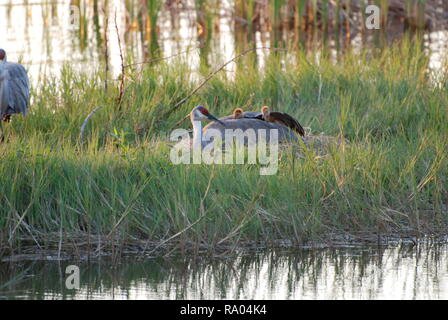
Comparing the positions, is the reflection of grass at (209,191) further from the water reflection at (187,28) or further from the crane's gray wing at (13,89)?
the water reflection at (187,28)

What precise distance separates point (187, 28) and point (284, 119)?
9.64 m

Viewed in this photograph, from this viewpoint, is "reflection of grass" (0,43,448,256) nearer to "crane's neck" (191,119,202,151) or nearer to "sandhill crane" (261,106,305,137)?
"crane's neck" (191,119,202,151)

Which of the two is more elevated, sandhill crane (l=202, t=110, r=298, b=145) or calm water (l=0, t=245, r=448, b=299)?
sandhill crane (l=202, t=110, r=298, b=145)

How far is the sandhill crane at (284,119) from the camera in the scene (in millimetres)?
7793

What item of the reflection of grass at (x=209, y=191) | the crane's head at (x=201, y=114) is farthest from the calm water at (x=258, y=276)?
the crane's head at (x=201, y=114)

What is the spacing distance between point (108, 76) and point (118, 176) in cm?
305

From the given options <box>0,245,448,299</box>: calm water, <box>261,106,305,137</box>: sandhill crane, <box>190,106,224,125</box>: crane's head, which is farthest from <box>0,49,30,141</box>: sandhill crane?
<box>0,245,448,299</box>: calm water

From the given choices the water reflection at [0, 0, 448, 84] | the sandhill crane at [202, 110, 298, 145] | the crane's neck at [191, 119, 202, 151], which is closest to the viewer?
the crane's neck at [191, 119, 202, 151]

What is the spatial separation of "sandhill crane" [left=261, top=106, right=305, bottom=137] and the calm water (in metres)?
1.95

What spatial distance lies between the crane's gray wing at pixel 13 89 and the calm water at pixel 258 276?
2616 mm

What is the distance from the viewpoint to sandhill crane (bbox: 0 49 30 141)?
316 inches

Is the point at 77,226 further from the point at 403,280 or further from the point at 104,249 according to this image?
the point at 403,280

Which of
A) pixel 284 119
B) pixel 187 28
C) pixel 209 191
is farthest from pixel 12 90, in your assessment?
pixel 187 28

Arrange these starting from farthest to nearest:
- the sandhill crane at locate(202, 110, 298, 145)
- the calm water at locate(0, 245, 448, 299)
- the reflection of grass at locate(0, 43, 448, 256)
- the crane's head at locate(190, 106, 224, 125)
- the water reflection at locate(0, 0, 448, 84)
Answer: the water reflection at locate(0, 0, 448, 84) → the sandhill crane at locate(202, 110, 298, 145) → the crane's head at locate(190, 106, 224, 125) → the reflection of grass at locate(0, 43, 448, 256) → the calm water at locate(0, 245, 448, 299)
